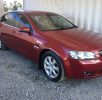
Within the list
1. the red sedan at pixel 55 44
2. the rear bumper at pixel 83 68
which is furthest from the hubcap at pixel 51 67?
the rear bumper at pixel 83 68

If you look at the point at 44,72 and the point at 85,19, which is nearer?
the point at 44,72

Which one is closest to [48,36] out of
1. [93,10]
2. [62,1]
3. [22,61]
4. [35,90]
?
[35,90]

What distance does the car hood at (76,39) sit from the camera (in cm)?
398

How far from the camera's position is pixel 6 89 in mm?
3986

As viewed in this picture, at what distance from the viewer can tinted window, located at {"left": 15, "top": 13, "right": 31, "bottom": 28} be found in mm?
5020

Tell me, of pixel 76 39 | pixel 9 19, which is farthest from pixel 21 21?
pixel 76 39

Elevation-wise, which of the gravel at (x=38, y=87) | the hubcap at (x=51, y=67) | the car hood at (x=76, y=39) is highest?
the car hood at (x=76, y=39)

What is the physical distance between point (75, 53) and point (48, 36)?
0.83m

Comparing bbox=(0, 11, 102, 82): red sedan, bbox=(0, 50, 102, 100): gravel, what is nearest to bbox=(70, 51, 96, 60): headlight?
bbox=(0, 11, 102, 82): red sedan

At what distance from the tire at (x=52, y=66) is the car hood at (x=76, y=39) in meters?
0.32

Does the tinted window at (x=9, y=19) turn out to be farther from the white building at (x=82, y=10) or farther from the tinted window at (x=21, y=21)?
the white building at (x=82, y=10)

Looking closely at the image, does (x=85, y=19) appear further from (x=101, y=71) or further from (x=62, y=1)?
(x=101, y=71)

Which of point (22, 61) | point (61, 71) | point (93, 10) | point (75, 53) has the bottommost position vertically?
point (22, 61)

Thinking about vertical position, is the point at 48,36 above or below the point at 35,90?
above
